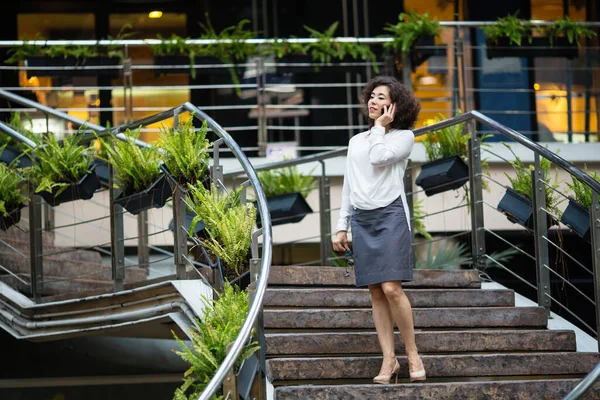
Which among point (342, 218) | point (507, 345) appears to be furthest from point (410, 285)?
point (342, 218)

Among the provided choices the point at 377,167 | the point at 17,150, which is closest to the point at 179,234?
the point at 377,167

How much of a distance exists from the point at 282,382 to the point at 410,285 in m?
1.48

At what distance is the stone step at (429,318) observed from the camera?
17.2 feet

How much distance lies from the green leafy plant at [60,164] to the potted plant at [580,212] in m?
3.30

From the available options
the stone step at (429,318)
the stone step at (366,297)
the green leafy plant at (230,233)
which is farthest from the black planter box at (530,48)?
the green leafy plant at (230,233)

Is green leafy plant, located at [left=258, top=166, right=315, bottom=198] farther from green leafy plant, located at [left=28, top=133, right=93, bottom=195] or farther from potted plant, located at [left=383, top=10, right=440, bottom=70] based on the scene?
potted plant, located at [left=383, top=10, right=440, bottom=70]

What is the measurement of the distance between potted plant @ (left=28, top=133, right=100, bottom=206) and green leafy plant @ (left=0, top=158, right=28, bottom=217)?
313 mm

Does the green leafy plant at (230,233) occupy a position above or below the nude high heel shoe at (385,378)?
above

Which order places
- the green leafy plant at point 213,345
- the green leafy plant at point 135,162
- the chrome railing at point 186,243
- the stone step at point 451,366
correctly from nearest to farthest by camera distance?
the chrome railing at point 186,243 < the green leafy plant at point 213,345 < the stone step at point 451,366 < the green leafy plant at point 135,162

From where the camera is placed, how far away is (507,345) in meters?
5.21

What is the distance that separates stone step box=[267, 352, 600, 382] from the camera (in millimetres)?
4762

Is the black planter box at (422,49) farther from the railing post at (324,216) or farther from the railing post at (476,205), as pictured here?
the railing post at (476,205)

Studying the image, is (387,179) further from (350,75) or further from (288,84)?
(350,75)

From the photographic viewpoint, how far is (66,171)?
21.3 feet
